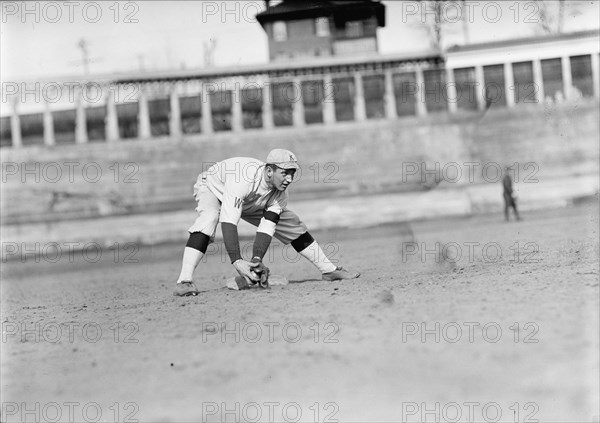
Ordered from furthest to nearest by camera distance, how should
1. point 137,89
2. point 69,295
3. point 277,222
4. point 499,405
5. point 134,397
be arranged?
point 137,89
point 69,295
point 277,222
point 134,397
point 499,405

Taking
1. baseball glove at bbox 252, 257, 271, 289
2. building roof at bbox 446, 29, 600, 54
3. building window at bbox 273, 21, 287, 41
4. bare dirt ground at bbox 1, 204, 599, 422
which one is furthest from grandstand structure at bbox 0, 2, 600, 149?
bare dirt ground at bbox 1, 204, 599, 422

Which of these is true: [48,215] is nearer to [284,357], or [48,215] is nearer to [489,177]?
[489,177]

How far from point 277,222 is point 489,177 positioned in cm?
3019

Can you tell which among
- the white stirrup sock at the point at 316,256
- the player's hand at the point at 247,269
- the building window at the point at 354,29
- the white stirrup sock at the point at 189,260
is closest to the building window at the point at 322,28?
the building window at the point at 354,29

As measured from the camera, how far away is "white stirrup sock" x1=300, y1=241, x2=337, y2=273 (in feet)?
25.8

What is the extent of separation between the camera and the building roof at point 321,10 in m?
50.5

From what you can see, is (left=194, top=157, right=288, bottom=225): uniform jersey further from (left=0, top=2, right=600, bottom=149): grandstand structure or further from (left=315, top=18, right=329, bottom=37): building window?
(left=315, top=18, right=329, bottom=37): building window

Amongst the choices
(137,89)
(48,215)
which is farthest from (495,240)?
(137,89)

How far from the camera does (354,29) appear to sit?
167ft

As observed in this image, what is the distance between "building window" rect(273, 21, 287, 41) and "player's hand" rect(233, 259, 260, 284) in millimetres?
45271

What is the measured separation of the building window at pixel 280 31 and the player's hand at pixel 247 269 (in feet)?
149

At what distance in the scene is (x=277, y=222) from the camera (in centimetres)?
737

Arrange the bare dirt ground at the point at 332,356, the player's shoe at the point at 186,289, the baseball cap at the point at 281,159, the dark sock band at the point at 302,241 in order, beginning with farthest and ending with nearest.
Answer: the dark sock band at the point at 302,241, the player's shoe at the point at 186,289, the baseball cap at the point at 281,159, the bare dirt ground at the point at 332,356

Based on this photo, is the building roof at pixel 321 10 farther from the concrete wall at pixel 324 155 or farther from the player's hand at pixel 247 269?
the player's hand at pixel 247 269
